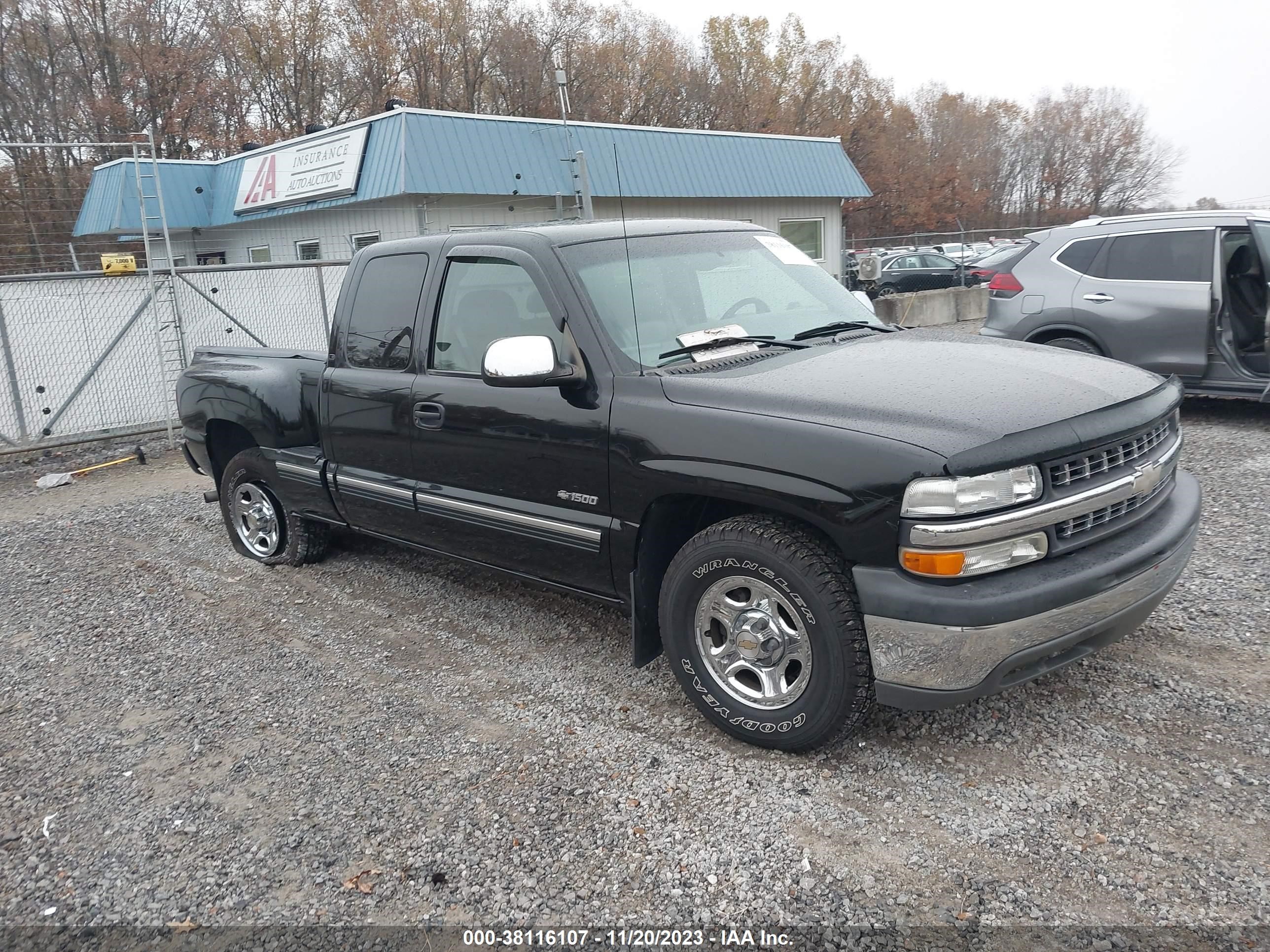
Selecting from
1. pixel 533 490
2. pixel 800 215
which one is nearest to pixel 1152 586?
pixel 533 490

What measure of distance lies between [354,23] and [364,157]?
857 inches

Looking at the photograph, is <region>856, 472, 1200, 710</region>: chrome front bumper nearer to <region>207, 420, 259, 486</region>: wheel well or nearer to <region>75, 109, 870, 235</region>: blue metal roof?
<region>207, 420, 259, 486</region>: wheel well

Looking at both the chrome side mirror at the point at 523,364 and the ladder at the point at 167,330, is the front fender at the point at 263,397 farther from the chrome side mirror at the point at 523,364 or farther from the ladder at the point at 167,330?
the ladder at the point at 167,330

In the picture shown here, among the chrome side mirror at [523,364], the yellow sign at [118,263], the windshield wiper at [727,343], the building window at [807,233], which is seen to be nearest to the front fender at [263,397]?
the chrome side mirror at [523,364]

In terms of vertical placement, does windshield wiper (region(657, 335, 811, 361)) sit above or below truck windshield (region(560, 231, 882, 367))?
below

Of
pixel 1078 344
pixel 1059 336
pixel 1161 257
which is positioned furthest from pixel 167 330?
pixel 1161 257

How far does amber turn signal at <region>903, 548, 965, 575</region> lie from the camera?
290 cm

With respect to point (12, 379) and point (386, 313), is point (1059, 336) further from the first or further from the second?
point (12, 379)

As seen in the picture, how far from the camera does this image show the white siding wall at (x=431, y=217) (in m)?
16.3

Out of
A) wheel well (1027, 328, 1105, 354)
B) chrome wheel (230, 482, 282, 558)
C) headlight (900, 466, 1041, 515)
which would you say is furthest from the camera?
wheel well (1027, 328, 1105, 354)

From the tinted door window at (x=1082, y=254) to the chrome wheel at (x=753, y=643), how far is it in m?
6.69

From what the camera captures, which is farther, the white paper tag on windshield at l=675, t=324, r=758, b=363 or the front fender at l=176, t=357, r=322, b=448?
the front fender at l=176, t=357, r=322, b=448

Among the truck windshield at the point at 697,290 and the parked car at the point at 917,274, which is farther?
the parked car at the point at 917,274

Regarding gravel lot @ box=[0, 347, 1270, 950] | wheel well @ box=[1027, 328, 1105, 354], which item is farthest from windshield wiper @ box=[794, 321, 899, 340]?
wheel well @ box=[1027, 328, 1105, 354]
